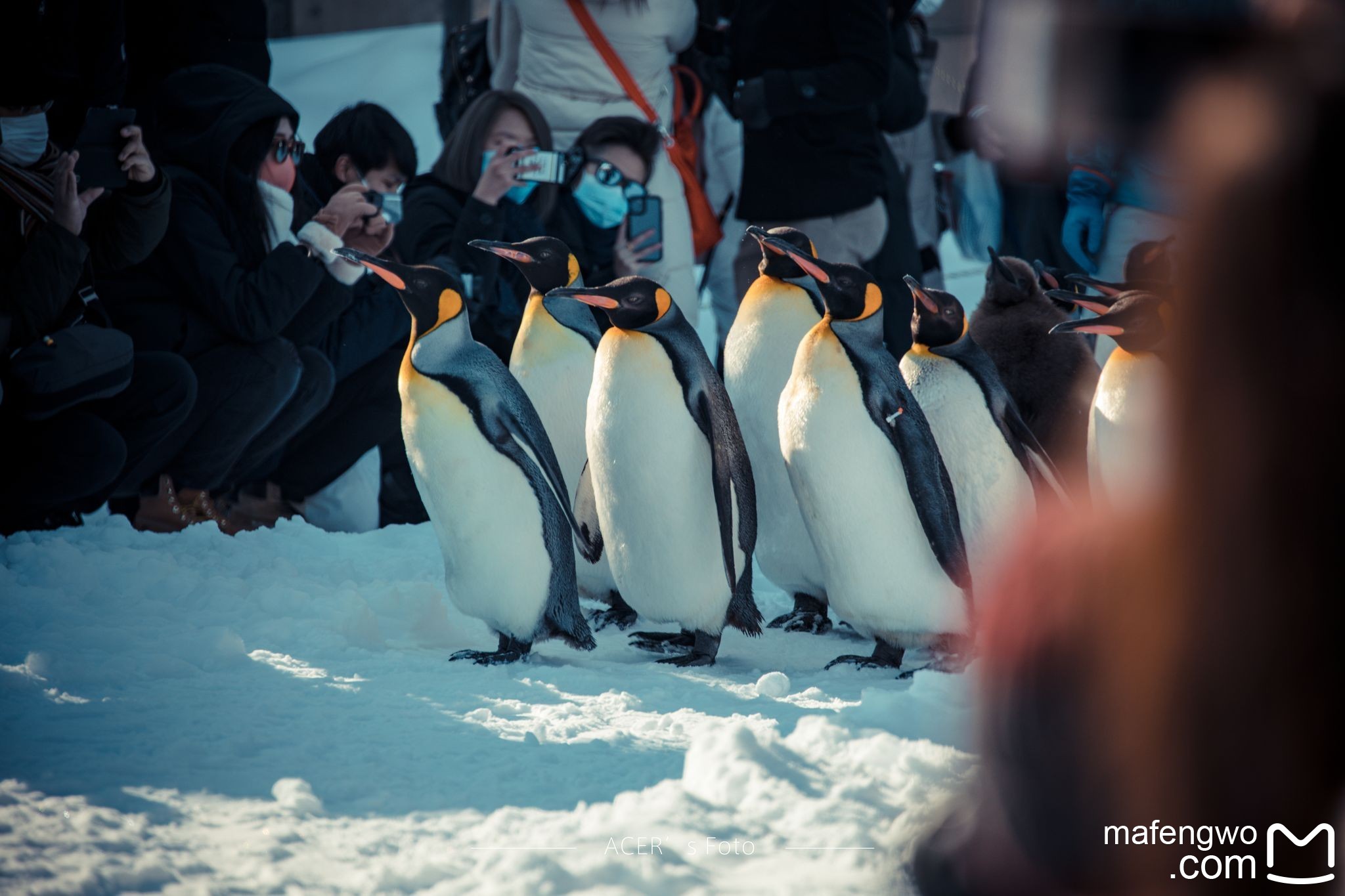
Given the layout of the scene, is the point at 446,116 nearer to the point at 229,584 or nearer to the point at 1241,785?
the point at 229,584

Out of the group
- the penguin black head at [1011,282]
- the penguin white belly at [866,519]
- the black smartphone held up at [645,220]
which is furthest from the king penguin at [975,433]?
the black smartphone held up at [645,220]

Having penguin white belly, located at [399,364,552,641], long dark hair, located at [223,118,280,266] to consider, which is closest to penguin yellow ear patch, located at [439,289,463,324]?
penguin white belly, located at [399,364,552,641]

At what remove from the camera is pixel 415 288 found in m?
2.47

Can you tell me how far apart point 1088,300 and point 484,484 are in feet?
4.37

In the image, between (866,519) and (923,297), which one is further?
(923,297)

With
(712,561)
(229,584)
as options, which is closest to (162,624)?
(229,584)

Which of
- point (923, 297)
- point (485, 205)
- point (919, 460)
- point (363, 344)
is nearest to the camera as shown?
point (919, 460)

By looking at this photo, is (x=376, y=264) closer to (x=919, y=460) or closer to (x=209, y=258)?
(x=209, y=258)

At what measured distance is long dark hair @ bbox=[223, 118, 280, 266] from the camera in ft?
11.0

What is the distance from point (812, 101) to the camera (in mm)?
3598

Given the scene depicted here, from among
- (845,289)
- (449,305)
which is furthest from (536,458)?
(845,289)

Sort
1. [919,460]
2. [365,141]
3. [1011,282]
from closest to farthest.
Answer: [919,460], [1011,282], [365,141]

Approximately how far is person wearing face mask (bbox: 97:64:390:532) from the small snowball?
1802 mm

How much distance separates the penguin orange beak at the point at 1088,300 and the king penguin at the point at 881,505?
46cm
